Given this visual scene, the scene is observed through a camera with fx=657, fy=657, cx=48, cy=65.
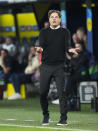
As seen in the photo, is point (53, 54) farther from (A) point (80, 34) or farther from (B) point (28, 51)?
(B) point (28, 51)

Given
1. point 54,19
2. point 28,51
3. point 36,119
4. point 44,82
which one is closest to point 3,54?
point 28,51

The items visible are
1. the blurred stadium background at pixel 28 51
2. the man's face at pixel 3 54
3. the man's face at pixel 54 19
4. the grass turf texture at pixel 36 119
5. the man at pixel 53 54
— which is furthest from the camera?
the man's face at pixel 3 54

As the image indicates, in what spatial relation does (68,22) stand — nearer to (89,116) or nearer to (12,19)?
(12,19)

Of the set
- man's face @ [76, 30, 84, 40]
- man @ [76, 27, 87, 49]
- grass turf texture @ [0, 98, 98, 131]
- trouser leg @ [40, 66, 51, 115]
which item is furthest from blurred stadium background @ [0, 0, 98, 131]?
man's face @ [76, 30, 84, 40]

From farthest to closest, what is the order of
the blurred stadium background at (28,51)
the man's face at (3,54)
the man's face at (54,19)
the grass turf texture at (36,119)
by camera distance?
the man's face at (3,54)
the blurred stadium background at (28,51)
the man's face at (54,19)
the grass turf texture at (36,119)

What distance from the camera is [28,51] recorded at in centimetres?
2094

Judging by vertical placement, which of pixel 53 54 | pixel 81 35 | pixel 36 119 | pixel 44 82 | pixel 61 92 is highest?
pixel 81 35

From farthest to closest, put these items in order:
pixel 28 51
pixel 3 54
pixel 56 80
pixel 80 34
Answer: pixel 28 51 → pixel 3 54 → pixel 80 34 → pixel 56 80

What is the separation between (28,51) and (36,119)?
30.6 ft

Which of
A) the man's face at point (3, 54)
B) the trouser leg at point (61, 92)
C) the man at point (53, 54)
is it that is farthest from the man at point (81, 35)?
the trouser leg at point (61, 92)

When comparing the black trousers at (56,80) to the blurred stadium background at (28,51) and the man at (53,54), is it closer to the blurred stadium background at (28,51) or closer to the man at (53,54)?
the man at (53,54)

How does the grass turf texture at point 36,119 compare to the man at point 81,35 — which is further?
the man at point 81,35

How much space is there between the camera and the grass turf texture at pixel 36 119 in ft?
32.0

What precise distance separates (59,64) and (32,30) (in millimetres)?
12696
